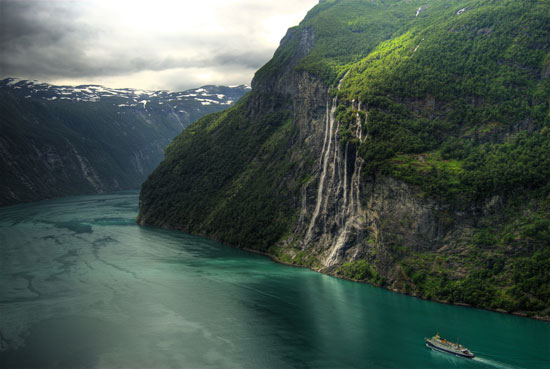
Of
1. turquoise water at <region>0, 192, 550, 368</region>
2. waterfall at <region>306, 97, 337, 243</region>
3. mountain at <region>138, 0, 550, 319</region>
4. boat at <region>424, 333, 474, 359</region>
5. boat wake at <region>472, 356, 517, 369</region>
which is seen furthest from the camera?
waterfall at <region>306, 97, 337, 243</region>

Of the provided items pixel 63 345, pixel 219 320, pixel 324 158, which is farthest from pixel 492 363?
pixel 324 158

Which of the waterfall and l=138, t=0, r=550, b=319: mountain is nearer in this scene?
l=138, t=0, r=550, b=319: mountain

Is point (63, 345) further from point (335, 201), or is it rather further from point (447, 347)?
point (335, 201)

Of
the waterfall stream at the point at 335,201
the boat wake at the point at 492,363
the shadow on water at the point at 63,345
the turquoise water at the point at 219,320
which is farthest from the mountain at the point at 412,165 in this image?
the shadow on water at the point at 63,345

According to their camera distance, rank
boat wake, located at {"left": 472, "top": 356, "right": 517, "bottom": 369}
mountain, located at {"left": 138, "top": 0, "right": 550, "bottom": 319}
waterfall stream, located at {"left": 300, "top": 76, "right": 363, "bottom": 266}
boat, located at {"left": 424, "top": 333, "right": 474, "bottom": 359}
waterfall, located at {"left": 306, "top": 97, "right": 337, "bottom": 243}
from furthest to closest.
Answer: waterfall, located at {"left": 306, "top": 97, "right": 337, "bottom": 243}
waterfall stream, located at {"left": 300, "top": 76, "right": 363, "bottom": 266}
mountain, located at {"left": 138, "top": 0, "right": 550, "bottom": 319}
boat, located at {"left": 424, "top": 333, "right": 474, "bottom": 359}
boat wake, located at {"left": 472, "top": 356, "right": 517, "bottom": 369}

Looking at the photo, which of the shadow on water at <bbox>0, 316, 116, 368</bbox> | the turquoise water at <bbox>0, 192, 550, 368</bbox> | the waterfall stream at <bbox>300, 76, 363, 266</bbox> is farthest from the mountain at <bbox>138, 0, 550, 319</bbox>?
the shadow on water at <bbox>0, 316, 116, 368</bbox>

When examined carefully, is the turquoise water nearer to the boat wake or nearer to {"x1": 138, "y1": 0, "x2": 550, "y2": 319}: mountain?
the boat wake

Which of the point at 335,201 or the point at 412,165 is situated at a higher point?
the point at 412,165

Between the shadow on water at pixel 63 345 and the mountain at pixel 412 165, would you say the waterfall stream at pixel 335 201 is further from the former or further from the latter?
the shadow on water at pixel 63 345
